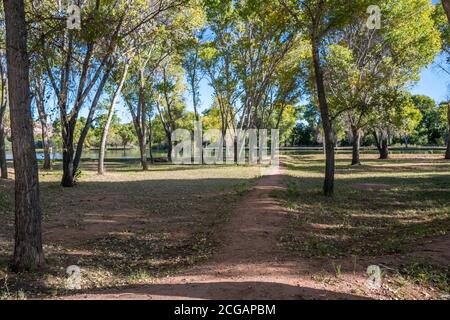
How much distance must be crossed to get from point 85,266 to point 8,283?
4.83 feet

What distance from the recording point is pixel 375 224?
35.1 feet

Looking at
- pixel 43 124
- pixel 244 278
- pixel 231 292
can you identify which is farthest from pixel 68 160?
pixel 231 292

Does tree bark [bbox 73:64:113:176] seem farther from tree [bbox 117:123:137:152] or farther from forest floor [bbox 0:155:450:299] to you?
tree [bbox 117:123:137:152]

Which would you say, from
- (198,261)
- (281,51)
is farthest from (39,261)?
(281,51)

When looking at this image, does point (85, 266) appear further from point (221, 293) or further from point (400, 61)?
point (400, 61)

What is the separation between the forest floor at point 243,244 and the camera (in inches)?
213

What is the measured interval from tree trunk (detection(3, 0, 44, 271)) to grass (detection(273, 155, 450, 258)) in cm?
504

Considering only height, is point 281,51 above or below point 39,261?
above

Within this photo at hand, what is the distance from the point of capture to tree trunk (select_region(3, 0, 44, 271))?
6.50m

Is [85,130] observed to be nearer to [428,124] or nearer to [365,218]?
[365,218]

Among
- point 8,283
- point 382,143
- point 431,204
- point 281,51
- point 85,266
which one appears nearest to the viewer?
point 8,283

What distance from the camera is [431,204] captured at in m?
13.2

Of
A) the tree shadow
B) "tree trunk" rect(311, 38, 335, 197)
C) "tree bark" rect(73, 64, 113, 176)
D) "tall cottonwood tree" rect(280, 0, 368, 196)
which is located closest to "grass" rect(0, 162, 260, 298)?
the tree shadow
